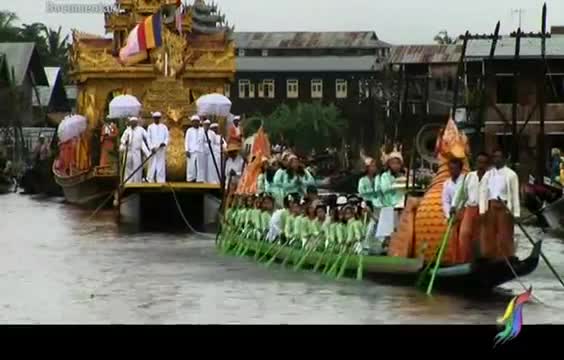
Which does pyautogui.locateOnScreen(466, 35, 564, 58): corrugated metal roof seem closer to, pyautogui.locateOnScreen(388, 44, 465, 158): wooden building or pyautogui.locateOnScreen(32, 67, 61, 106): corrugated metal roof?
pyautogui.locateOnScreen(388, 44, 465, 158): wooden building

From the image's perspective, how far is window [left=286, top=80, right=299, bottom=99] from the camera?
15.7 m

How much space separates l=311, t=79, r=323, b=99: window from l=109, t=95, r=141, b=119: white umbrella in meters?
1.64

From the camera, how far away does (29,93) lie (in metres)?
16.8

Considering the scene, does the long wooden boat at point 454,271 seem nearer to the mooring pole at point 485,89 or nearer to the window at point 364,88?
the mooring pole at point 485,89

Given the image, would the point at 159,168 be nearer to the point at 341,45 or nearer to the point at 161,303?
the point at 341,45

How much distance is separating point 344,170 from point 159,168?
2.09 meters

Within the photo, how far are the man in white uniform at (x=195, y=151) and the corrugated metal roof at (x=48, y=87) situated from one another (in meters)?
1.86

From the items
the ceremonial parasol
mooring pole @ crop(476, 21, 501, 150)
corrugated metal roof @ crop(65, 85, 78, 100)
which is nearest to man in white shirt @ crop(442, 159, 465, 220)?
mooring pole @ crop(476, 21, 501, 150)

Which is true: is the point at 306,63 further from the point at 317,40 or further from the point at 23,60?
the point at 23,60

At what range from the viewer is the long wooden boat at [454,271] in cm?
935

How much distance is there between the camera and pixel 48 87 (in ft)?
57.3

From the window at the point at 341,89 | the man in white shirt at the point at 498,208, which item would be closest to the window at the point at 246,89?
the window at the point at 341,89
